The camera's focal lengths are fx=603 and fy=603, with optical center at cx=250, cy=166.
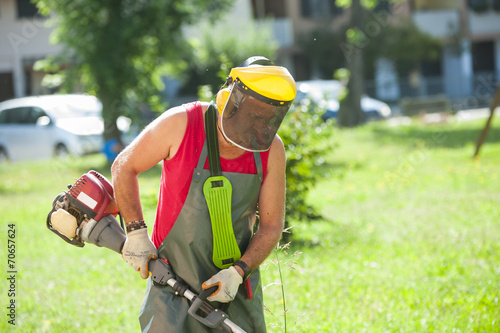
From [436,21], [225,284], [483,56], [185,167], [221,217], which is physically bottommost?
[483,56]

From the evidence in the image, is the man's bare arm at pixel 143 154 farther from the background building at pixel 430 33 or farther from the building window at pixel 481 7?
the building window at pixel 481 7

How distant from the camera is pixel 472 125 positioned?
1816 centimetres

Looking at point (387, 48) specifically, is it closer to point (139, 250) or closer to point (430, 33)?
point (430, 33)

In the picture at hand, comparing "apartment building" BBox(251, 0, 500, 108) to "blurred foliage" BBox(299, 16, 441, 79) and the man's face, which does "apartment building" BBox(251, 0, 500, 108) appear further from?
the man's face

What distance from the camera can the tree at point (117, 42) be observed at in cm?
1483

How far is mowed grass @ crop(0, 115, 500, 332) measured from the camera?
450 centimetres

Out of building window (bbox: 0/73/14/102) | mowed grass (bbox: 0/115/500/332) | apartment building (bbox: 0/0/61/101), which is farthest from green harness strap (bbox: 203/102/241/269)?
building window (bbox: 0/73/14/102)

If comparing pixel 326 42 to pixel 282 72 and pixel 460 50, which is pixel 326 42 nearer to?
pixel 460 50

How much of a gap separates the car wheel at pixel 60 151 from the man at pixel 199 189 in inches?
550

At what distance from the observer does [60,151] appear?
16094 mm

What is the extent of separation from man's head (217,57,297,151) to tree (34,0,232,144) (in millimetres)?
12016

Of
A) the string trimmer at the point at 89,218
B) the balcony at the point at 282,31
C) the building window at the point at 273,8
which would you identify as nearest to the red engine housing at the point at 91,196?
the string trimmer at the point at 89,218

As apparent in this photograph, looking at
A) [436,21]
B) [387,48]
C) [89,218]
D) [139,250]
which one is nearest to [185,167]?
[139,250]

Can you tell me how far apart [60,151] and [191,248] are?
14228mm
